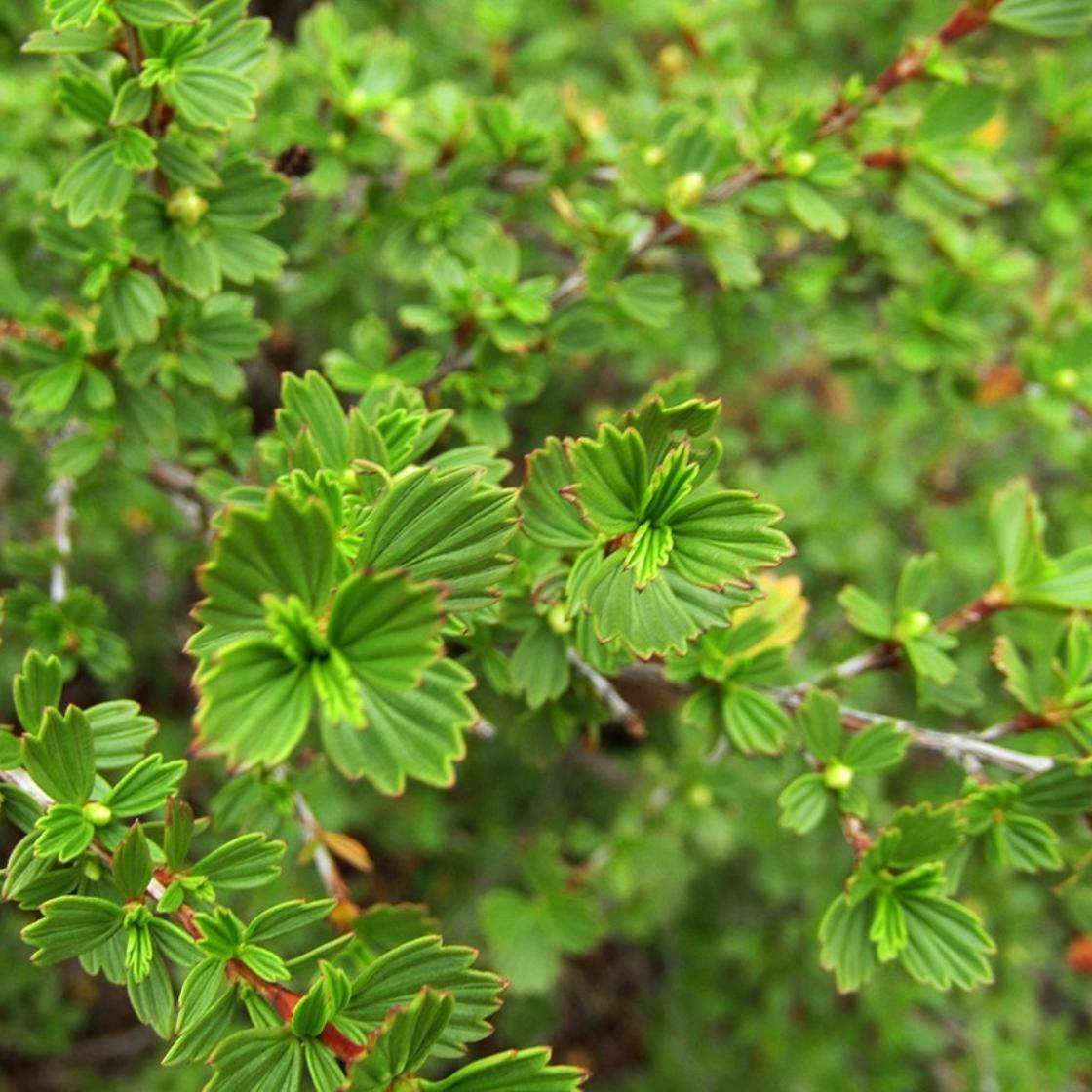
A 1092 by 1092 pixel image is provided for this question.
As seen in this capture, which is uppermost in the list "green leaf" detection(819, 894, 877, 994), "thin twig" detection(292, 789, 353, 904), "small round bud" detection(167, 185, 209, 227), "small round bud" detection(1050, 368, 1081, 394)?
"small round bud" detection(167, 185, 209, 227)

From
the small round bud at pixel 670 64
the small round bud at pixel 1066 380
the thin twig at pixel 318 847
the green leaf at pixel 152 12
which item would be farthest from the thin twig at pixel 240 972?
the small round bud at pixel 670 64

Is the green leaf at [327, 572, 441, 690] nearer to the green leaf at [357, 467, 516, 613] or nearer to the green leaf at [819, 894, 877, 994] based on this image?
the green leaf at [357, 467, 516, 613]

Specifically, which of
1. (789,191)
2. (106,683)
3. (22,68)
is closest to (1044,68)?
(789,191)

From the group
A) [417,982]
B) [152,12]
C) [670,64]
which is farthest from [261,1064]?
[670,64]

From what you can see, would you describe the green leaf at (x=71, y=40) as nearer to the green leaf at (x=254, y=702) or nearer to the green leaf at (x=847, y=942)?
the green leaf at (x=254, y=702)

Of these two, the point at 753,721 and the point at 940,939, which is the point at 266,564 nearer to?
the point at 753,721

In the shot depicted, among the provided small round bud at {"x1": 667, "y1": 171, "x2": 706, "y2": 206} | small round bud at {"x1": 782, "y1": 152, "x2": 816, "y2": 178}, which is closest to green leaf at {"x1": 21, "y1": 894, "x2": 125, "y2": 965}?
small round bud at {"x1": 667, "y1": 171, "x2": 706, "y2": 206}
